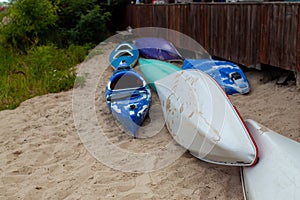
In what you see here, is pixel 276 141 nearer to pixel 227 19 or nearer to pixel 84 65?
pixel 227 19

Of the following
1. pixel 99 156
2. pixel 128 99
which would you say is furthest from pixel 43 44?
pixel 99 156

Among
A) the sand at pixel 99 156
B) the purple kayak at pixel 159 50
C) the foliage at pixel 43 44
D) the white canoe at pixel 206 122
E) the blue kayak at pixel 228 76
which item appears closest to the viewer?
the white canoe at pixel 206 122

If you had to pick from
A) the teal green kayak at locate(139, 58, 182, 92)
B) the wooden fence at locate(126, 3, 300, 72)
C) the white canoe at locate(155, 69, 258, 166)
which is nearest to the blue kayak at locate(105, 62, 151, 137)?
the white canoe at locate(155, 69, 258, 166)

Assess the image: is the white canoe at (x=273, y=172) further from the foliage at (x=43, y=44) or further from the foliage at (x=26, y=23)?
the foliage at (x=26, y=23)

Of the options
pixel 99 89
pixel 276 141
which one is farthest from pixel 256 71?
pixel 276 141

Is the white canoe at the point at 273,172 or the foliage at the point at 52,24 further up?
the foliage at the point at 52,24

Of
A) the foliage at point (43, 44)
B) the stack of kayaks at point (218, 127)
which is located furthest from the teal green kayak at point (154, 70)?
the foliage at point (43, 44)

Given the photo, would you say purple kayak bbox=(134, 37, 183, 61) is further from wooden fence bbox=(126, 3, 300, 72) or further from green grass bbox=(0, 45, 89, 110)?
green grass bbox=(0, 45, 89, 110)

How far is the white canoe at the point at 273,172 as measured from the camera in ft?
7.82

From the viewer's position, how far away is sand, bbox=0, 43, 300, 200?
118 inches

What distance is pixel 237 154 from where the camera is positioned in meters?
2.75

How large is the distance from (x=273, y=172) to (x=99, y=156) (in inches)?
69.9

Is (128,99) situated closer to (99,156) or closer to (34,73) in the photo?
(99,156)

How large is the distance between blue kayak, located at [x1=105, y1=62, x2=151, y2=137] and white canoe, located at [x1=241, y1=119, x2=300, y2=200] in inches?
58.6
